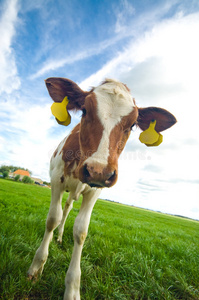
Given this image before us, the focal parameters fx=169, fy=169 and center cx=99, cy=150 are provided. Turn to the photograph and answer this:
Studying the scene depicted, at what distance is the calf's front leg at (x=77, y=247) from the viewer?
6.41 ft

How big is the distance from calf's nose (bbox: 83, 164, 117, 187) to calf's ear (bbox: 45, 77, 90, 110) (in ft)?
5.26

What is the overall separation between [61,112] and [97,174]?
168 cm

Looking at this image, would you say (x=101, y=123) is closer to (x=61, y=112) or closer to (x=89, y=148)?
(x=89, y=148)

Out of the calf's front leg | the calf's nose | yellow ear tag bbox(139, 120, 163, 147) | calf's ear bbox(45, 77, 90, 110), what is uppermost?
calf's ear bbox(45, 77, 90, 110)

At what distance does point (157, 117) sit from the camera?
3.22 meters

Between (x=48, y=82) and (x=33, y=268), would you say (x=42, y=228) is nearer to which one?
(x=33, y=268)

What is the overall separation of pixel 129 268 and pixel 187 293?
826 mm

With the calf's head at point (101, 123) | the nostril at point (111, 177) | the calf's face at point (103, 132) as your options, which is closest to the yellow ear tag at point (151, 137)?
the calf's head at point (101, 123)

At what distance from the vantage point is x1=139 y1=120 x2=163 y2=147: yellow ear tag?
3273 mm

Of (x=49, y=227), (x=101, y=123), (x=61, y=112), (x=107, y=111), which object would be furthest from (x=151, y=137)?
(x=49, y=227)

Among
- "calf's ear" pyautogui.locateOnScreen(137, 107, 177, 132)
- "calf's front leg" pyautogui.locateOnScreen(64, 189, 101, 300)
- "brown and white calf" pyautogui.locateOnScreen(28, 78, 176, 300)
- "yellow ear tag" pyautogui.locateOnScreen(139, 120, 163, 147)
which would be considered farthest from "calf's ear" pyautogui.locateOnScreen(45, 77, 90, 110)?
"calf's front leg" pyautogui.locateOnScreen(64, 189, 101, 300)

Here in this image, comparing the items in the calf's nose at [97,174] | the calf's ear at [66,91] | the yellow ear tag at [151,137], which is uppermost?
the calf's ear at [66,91]

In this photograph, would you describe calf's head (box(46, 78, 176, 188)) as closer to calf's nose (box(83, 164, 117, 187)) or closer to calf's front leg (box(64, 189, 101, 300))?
calf's nose (box(83, 164, 117, 187))

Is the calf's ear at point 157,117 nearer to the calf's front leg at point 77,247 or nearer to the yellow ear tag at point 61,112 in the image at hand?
the yellow ear tag at point 61,112
